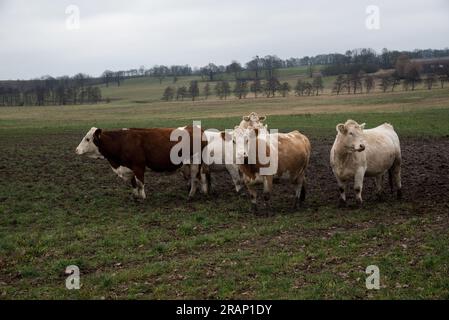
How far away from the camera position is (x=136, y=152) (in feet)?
46.8

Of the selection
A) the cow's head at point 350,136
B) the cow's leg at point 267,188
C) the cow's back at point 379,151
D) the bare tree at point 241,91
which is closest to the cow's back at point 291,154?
the cow's leg at point 267,188

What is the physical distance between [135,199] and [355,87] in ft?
317

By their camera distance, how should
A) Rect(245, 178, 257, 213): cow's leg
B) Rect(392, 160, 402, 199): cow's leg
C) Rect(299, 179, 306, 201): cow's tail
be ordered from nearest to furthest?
Rect(245, 178, 257, 213): cow's leg → Rect(299, 179, 306, 201): cow's tail → Rect(392, 160, 402, 199): cow's leg

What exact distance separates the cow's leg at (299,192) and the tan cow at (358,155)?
86 centimetres

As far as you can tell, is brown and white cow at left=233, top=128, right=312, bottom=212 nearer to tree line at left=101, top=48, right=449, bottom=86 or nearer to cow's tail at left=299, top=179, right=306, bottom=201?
cow's tail at left=299, top=179, right=306, bottom=201

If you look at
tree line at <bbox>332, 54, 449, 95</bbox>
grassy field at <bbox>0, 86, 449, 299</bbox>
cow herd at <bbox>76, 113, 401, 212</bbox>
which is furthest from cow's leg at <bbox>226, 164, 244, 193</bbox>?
tree line at <bbox>332, 54, 449, 95</bbox>

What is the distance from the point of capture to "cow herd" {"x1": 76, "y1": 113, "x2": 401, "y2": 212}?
12.4 meters

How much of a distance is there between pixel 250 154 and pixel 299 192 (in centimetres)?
167

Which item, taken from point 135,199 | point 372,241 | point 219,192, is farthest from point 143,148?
point 372,241

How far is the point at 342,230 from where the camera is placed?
1045cm

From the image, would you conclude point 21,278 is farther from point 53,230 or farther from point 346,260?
point 346,260

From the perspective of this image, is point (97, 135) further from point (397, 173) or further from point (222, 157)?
point (397, 173)

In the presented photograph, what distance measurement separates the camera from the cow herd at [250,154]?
1235 cm

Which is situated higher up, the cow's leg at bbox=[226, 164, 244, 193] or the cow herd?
the cow herd
